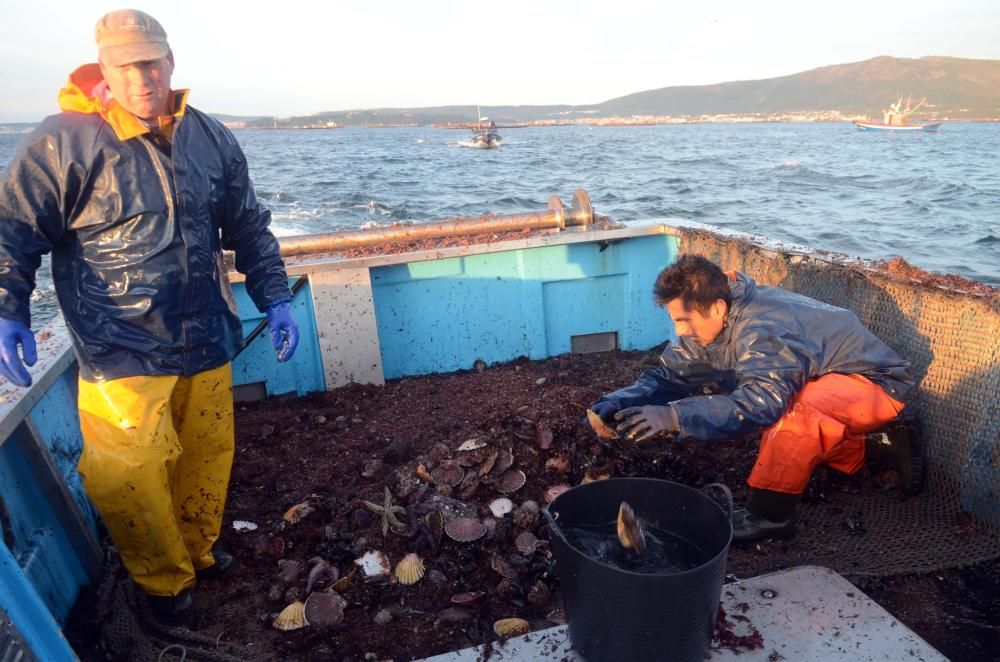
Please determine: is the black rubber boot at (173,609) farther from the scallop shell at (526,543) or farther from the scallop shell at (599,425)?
the scallop shell at (599,425)

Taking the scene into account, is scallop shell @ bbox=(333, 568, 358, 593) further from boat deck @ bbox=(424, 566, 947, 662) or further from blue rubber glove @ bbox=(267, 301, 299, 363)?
blue rubber glove @ bbox=(267, 301, 299, 363)

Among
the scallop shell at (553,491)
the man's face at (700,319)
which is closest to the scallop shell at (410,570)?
the scallop shell at (553,491)

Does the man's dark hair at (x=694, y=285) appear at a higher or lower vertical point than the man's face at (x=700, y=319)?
higher

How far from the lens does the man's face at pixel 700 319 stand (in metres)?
2.65

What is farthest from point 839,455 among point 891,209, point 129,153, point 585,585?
point 891,209

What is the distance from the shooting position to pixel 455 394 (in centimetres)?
443

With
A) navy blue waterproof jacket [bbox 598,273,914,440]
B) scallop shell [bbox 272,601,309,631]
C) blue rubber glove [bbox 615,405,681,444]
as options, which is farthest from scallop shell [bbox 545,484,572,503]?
scallop shell [bbox 272,601,309,631]

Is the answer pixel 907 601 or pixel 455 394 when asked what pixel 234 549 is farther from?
pixel 907 601

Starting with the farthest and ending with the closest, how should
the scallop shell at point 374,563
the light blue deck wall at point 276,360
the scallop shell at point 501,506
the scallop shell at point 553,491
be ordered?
the light blue deck wall at point 276,360 → the scallop shell at point 553,491 → the scallop shell at point 501,506 → the scallop shell at point 374,563

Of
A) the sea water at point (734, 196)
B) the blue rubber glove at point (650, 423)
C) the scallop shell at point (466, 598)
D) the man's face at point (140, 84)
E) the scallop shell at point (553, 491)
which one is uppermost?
the man's face at point (140, 84)

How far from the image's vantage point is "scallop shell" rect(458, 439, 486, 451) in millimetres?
3344

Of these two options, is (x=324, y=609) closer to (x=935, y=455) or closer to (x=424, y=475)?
(x=424, y=475)

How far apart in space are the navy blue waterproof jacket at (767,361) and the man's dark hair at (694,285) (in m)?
0.13

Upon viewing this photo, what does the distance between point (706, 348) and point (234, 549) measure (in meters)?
2.36
